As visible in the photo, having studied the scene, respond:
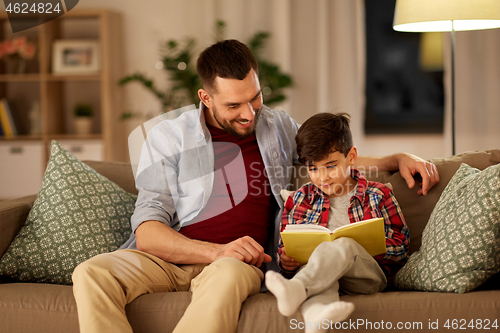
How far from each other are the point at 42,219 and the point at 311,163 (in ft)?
3.12

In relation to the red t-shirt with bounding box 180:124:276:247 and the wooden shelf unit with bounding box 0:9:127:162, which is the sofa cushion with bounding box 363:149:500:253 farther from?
the wooden shelf unit with bounding box 0:9:127:162

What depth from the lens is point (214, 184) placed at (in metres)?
1.70

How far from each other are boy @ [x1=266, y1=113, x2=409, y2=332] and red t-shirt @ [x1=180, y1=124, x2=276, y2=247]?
11 cm

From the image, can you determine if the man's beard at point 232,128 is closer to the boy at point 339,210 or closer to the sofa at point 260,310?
the boy at point 339,210

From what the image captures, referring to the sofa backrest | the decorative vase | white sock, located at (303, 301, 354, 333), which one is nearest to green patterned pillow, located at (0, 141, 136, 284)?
white sock, located at (303, 301, 354, 333)

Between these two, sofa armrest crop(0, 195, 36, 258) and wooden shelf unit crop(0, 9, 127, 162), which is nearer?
sofa armrest crop(0, 195, 36, 258)

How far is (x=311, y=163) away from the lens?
150 centimetres

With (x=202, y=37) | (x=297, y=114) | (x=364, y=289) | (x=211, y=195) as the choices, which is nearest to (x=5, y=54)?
(x=202, y=37)

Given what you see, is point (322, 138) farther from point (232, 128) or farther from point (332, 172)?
point (232, 128)

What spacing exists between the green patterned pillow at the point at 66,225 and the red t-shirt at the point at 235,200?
277 millimetres

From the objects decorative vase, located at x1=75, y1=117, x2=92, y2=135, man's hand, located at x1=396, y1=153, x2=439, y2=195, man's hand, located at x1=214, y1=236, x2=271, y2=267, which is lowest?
man's hand, located at x1=214, y1=236, x2=271, y2=267

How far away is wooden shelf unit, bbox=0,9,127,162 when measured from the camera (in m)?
3.67

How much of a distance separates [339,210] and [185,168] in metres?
0.57

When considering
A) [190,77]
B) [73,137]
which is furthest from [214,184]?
[73,137]
